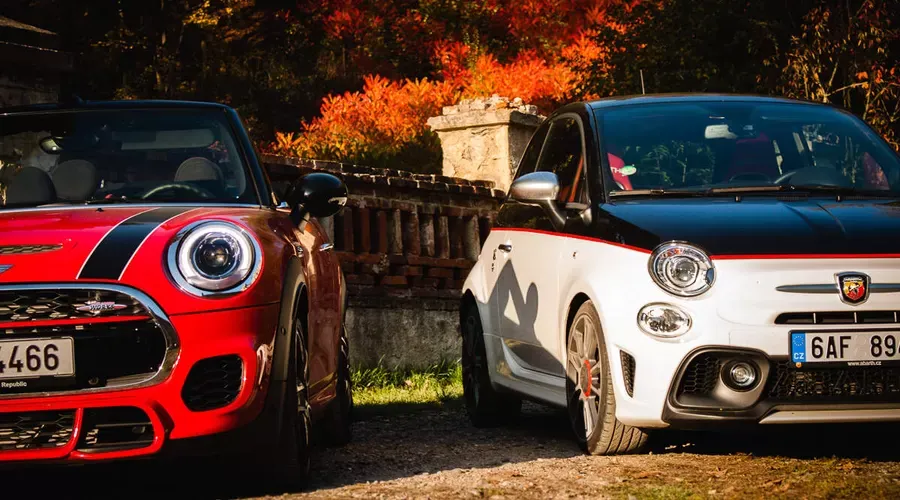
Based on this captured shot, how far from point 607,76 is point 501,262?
408 inches

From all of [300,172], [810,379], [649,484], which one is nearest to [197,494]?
[649,484]

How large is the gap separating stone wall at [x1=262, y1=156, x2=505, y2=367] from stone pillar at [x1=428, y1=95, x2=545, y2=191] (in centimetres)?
56

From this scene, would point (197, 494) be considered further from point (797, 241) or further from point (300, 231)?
point (797, 241)

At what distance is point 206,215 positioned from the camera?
564 cm

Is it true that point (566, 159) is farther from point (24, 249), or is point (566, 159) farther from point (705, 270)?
point (24, 249)

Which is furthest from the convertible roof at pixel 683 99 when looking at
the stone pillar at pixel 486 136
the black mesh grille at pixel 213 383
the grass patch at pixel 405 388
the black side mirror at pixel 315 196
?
the stone pillar at pixel 486 136

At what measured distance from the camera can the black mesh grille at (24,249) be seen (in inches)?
209

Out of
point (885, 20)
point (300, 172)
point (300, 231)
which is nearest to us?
point (300, 231)

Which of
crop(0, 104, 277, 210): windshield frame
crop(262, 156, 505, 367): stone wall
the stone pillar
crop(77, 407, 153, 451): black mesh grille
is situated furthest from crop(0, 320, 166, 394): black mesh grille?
the stone pillar

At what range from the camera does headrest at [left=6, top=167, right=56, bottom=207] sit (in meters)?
6.39

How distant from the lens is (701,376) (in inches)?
237

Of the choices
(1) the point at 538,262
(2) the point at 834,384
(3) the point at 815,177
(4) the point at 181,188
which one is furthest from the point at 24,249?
(3) the point at 815,177

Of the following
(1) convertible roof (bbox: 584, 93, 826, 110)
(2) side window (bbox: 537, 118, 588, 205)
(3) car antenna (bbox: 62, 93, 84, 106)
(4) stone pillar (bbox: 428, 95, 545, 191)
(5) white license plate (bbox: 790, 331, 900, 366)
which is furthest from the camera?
Answer: (4) stone pillar (bbox: 428, 95, 545, 191)

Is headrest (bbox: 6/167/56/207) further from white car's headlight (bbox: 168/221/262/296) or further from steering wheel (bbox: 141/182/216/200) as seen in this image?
white car's headlight (bbox: 168/221/262/296)
